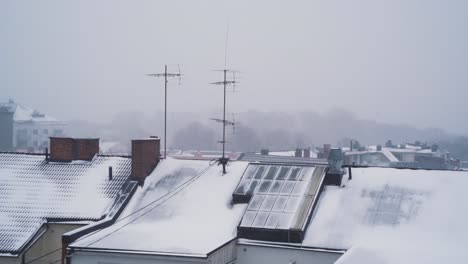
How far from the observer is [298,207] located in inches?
803

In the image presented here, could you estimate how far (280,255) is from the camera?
19.6m

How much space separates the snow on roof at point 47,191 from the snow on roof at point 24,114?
85.6 metres

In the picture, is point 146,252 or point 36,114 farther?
point 36,114

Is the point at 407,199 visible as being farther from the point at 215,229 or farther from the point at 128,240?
the point at 128,240

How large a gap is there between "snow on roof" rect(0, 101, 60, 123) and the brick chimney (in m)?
85.2

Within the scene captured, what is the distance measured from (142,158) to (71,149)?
149 inches

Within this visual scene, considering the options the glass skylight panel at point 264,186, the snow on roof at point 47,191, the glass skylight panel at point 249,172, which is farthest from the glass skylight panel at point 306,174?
the snow on roof at point 47,191

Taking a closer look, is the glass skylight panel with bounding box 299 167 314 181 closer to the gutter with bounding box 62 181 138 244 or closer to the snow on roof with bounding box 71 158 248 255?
the snow on roof with bounding box 71 158 248 255

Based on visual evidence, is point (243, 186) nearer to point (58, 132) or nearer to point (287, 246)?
point (287, 246)

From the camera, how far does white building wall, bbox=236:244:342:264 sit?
62.4ft

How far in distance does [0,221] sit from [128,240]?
681 centimetres

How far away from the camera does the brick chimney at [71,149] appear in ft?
86.7

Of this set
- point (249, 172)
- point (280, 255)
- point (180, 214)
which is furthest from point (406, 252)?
point (180, 214)

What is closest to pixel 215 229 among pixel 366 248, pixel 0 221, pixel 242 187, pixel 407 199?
pixel 242 187
